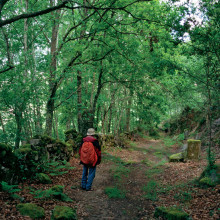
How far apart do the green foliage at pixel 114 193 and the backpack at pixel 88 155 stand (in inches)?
41.0

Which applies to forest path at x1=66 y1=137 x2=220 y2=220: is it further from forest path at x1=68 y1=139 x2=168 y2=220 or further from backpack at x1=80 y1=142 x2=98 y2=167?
backpack at x1=80 y1=142 x2=98 y2=167

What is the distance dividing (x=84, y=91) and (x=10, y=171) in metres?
11.2

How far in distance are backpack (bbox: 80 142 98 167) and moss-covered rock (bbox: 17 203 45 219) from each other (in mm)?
2333

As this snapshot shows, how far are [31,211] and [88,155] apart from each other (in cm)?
255

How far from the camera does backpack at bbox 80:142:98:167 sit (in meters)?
6.16

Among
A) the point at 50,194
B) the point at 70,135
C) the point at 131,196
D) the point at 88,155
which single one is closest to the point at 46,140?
the point at 88,155

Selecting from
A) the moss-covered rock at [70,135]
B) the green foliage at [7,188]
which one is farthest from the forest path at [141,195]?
the moss-covered rock at [70,135]

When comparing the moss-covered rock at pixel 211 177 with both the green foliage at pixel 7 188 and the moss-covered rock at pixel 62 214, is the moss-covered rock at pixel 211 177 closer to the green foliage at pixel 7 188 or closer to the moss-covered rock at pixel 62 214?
the moss-covered rock at pixel 62 214

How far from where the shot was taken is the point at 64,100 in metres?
9.88

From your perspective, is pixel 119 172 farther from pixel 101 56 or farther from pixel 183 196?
pixel 101 56

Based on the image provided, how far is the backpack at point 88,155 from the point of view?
243 inches

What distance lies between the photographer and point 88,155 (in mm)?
6176

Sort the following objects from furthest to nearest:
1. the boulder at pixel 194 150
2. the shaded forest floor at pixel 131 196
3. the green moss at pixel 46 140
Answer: the boulder at pixel 194 150 → the green moss at pixel 46 140 → the shaded forest floor at pixel 131 196

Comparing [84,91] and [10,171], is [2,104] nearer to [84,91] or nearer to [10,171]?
[10,171]
